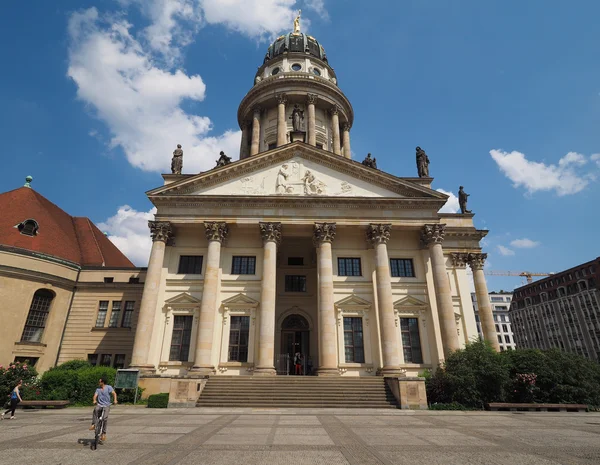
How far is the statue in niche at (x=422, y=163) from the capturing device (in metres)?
31.4

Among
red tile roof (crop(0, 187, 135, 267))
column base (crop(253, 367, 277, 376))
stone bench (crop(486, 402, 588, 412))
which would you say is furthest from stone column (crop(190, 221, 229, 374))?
stone bench (crop(486, 402, 588, 412))

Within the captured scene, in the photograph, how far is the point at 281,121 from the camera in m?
42.4

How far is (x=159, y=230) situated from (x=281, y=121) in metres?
22.2

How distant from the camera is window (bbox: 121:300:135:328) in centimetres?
2982

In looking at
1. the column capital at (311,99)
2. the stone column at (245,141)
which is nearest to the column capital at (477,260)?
the column capital at (311,99)

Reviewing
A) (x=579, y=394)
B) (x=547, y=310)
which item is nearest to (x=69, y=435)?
(x=579, y=394)

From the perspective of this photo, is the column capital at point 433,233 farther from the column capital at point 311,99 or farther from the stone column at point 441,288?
the column capital at point 311,99

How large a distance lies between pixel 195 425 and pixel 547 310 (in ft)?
295

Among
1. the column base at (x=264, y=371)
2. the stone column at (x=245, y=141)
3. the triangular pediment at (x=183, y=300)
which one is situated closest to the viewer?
the column base at (x=264, y=371)

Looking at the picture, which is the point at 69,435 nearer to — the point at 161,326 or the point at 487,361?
the point at 161,326

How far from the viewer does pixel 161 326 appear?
84.4 ft

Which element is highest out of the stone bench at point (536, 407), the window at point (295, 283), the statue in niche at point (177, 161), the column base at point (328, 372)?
the statue in niche at point (177, 161)

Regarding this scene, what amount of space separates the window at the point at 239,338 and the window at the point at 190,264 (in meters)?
4.90

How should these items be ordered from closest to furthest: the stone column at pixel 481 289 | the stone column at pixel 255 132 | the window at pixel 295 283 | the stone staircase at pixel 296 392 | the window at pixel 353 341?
the stone staircase at pixel 296 392 → the window at pixel 353 341 → the stone column at pixel 481 289 → the window at pixel 295 283 → the stone column at pixel 255 132
